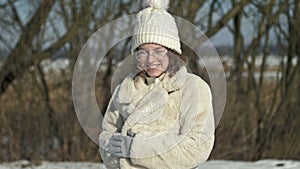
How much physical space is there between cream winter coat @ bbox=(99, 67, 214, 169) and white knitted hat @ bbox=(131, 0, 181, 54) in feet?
Result: 0.49

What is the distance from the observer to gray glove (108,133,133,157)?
7.68ft

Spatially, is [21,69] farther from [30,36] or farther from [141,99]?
[141,99]

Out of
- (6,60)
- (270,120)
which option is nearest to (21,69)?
(6,60)

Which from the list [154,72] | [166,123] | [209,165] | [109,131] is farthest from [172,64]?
[209,165]

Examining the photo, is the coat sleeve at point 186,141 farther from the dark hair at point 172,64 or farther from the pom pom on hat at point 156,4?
the pom pom on hat at point 156,4

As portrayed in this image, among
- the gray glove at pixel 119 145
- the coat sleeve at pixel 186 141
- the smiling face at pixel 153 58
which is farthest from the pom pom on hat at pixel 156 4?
the gray glove at pixel 119 145

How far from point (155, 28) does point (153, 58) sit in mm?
135

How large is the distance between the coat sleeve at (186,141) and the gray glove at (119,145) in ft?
0.11

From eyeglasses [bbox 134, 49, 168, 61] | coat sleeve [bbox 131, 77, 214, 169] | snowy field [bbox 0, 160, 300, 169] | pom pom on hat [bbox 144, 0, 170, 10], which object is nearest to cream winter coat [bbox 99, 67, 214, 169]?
coat sleeve [bbox 131, 77, 214, 169]

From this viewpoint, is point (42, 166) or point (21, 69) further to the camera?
point (21, 69)

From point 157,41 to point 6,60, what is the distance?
214 inches

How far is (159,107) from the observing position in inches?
93.5

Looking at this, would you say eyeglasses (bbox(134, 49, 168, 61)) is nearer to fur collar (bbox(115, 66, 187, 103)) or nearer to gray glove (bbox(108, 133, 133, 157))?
fur collar (bbox(115, 66, 187, 103))

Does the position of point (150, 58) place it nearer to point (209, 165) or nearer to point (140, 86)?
point (140, 86)
